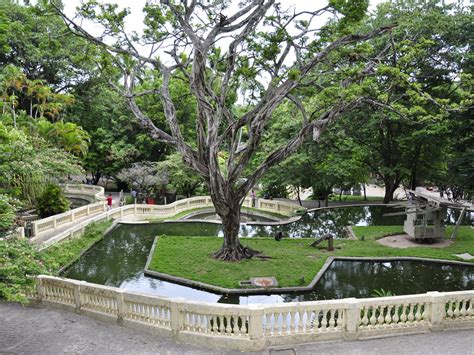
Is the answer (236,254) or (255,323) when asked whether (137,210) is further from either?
(255,323)

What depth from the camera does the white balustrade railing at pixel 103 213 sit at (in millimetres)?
18609

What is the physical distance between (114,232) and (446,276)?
54.7 feet

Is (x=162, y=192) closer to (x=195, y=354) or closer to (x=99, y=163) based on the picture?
(x=99, y=163)

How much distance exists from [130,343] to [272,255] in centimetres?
893

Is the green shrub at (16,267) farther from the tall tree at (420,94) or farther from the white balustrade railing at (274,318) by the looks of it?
the tall tree at (420,94)

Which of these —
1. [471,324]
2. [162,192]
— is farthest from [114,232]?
[471,324]

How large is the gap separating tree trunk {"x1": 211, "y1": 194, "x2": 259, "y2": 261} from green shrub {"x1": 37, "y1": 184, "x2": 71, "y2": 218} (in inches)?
501

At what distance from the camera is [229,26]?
13609 millimetres

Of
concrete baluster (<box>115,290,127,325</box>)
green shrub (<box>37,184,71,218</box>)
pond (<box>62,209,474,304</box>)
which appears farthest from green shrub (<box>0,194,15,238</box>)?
green shrub (<box>37,184,71,218</box>)

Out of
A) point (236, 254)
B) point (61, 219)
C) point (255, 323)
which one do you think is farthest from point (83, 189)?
point (255, 323)

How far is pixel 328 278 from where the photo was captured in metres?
14.3

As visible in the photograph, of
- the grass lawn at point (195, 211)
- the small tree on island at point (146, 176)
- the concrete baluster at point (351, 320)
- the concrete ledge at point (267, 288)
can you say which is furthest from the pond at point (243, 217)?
the concrete baluster at point (351, 320)

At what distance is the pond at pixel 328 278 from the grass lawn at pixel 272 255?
1.88 ft

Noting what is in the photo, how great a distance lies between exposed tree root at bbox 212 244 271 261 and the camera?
623 inches
